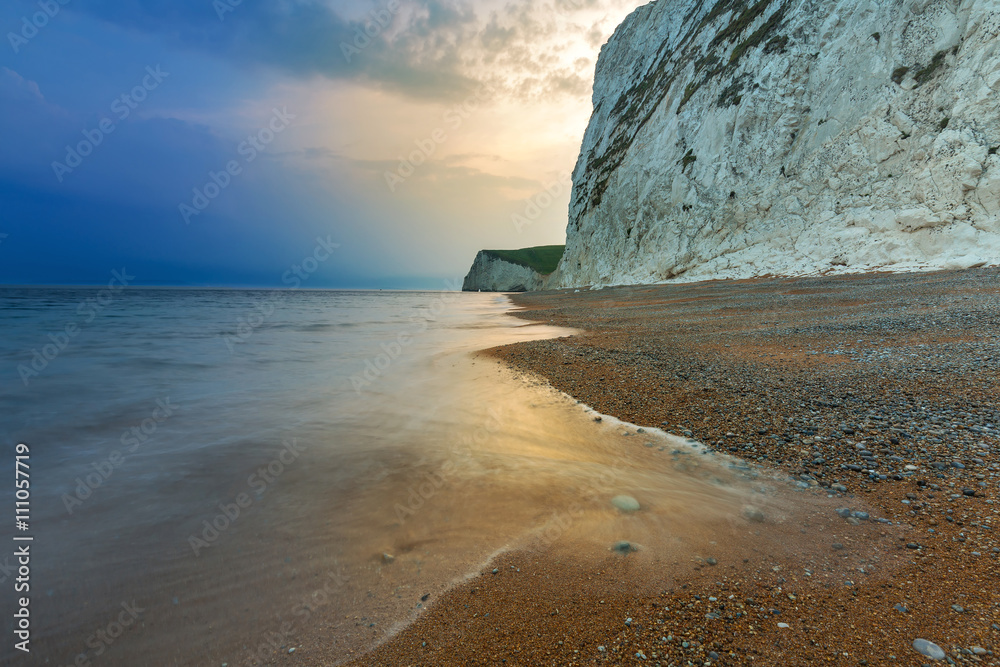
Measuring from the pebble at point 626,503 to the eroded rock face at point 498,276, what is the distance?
346 ft

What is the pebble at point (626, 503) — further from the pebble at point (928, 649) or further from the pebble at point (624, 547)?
the pebble at point (928, 649)

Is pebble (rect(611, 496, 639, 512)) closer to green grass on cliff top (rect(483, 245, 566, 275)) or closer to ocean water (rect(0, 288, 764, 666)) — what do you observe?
ocean water (rect(0, 288, 764, 666))

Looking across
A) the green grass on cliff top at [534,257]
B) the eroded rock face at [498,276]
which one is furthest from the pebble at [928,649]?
the green grass on cliff top at [534,257]

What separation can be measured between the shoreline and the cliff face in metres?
18.6

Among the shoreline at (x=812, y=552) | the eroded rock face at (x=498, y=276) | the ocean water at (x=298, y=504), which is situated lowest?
the ocean water at (x=298, y=504)

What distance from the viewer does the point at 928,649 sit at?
195 cm

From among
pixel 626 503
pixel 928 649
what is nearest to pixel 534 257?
pixel 626 503

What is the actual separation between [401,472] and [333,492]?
28.6 inches

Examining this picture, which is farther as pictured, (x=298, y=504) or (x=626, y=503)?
(x=298, y=504)

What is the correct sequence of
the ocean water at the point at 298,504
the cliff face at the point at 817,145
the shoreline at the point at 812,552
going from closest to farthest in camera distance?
1. the shoreline at the point at 812,552
2. the ocean water at the point at 298,504
3. the cliff face at the point at 817,145

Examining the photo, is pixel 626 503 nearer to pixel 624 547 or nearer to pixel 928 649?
pixel 624 547

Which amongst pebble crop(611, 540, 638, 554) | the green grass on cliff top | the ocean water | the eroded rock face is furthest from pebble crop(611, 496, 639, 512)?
the green grass on cliff top

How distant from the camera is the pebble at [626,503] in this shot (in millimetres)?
3518

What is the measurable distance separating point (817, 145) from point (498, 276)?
9728 cm
